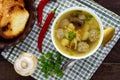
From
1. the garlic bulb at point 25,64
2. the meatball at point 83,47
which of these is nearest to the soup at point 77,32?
the meatball at point 83,47

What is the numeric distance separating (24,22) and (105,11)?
254mm

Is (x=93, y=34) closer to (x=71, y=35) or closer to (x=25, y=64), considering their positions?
(x=71, y=35)

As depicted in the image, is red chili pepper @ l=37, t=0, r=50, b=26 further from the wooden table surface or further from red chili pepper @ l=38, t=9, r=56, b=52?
the wooden table surface

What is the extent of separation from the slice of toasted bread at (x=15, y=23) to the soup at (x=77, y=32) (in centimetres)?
9

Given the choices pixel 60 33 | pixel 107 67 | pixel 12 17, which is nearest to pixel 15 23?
pixel 12 17

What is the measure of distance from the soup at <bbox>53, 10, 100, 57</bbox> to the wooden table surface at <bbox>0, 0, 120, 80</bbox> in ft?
0.44

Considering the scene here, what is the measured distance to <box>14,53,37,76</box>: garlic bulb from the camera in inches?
53.1

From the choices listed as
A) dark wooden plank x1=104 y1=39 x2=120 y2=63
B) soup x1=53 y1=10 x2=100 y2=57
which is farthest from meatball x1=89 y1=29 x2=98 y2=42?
dark wooden plank x1=104 y1=39 x2=120 y2=63

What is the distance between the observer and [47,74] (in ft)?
4.49

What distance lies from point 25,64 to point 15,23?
Result: 162 millimetres

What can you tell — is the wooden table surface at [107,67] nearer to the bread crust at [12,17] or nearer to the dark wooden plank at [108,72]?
the dark wooden plank at [108,72]

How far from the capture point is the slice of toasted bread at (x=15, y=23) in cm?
123

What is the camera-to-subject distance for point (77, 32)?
1.26 meters

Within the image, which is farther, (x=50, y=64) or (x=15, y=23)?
(x=50, y=64)
